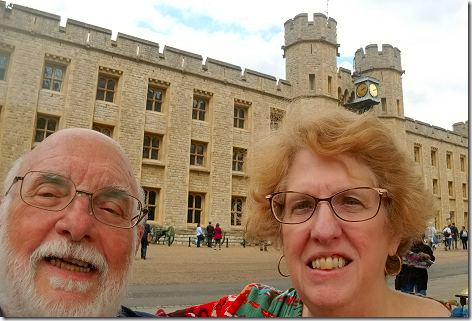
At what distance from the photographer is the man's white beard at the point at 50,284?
103 cm

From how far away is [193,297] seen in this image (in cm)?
472

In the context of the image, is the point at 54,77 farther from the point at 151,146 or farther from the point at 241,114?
the point at 241,114

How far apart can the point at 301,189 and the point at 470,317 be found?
25.9 inches

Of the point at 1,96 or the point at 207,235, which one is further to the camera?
the point at 207,235

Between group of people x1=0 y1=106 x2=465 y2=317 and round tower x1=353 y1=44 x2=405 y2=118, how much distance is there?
2339cm

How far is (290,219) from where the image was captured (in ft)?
3.70

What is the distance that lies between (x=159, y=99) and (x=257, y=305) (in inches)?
601

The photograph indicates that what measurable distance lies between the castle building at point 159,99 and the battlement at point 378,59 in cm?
429

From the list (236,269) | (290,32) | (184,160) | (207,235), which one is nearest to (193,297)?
(236,269)

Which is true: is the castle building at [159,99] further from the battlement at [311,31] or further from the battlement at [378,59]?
the battlement at [378,59]

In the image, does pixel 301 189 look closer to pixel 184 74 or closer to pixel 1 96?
pixel 1 96

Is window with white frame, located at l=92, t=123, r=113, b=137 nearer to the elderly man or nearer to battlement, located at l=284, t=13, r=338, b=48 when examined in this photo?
battlement, located at l=284, t=13, r=338, b=48

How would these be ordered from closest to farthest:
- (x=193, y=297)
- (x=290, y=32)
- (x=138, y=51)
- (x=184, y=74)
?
(x=193, y=297), (x=138, y=51), (x=184, y=74), (x=290, y=32)

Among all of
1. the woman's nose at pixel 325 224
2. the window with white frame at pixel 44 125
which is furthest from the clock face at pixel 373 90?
the woman's nose at pixel 325 224
